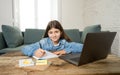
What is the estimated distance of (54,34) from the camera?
1487mm

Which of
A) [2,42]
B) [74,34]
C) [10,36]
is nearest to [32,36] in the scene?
[10,36]

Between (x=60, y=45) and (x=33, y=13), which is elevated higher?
(x=33, y=13)

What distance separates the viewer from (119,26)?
7.70 feet

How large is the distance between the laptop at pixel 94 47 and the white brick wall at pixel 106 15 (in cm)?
152

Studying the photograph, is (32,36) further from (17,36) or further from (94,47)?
(94,47)

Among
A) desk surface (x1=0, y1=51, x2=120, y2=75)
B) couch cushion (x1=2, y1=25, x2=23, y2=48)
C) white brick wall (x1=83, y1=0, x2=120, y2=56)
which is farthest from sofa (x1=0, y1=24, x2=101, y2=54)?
desk surface (x1=0, y1=51, x2=120, y2=75)

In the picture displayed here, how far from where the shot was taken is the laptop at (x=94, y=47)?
84 centimetres

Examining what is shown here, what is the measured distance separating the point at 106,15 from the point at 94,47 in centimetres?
206

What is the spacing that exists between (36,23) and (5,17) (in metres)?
0.77

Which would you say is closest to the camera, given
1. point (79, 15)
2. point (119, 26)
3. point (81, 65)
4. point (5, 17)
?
point (81, 65)

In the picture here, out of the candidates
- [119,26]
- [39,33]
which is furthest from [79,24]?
[119,26]

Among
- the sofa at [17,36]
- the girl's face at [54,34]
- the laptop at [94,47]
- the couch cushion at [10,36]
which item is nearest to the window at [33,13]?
the sofa at [17,36]

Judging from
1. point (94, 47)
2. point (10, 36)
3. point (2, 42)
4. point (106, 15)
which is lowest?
point (2, 42)

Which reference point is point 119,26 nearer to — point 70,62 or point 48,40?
point 48,40
